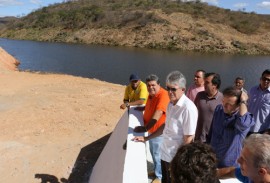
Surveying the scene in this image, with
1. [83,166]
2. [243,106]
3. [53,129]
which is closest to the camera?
[243,106]

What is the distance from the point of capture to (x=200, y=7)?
200 ft

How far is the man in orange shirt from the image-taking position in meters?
3.61

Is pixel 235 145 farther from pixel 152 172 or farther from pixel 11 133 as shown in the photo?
pixel 11 133

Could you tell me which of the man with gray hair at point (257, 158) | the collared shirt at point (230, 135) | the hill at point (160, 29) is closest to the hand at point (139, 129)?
the collared shirt at point (230, 135)

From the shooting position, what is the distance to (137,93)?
4840mm

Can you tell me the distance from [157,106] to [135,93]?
3.99 ft

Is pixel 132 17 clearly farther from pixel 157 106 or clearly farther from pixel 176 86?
pixel 176 86

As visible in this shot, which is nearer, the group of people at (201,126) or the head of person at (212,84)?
the group of people at (201,126)

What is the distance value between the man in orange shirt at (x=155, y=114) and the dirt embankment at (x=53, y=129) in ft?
7.02

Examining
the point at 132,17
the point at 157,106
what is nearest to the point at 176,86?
the point at 157,106

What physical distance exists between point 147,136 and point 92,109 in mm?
6475

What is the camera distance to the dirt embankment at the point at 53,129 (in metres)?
5.87

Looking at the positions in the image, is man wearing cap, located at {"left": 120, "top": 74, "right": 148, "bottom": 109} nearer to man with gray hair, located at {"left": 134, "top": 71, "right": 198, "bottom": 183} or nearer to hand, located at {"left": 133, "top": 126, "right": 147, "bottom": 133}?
hand, located at {"left": 133, "top": 126, "right": 147, "bottom": 133}

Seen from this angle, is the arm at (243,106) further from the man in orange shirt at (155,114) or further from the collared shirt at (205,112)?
the man in orange shirt at (155,114)
